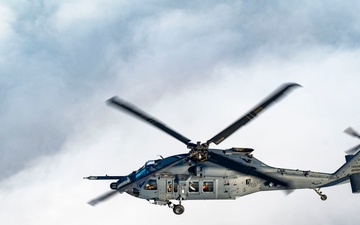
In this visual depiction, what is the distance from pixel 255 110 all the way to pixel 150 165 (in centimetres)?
1173

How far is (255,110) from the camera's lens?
102 ft

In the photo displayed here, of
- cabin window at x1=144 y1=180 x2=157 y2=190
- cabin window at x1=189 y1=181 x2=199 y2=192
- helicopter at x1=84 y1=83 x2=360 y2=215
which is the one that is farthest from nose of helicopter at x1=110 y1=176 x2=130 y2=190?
cabin window at x1=189 y1=181 x2=199 y2=192

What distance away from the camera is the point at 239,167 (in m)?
37.8

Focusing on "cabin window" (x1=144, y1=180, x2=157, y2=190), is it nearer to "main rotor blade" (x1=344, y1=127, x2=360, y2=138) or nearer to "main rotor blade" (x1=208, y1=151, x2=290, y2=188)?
"main rotor blade" (x1=208, y1=151, x2=290, y2=188)

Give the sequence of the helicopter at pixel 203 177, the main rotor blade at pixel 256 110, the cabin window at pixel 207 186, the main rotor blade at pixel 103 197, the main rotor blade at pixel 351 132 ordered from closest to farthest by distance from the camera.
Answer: the main rotor blade at pixel 103 197, the main rotor blade at pixel 256 110, the helicopter at pixel 203 177, the cabin window at pixel 207 186, the main rotor blade at pixel 351 132

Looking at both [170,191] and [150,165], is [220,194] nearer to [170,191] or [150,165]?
[170,191]

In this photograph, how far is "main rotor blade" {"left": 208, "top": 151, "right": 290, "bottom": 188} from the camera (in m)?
36.6

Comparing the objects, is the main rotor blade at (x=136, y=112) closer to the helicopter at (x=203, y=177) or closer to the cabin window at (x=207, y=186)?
the helicopter at (x=203, y=177)

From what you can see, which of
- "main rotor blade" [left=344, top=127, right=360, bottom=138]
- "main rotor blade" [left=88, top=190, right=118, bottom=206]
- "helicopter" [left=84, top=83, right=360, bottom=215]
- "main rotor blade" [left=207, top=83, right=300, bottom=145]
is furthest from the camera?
"main rotor blade" [left=344, top=127, right=360, bottom=138]

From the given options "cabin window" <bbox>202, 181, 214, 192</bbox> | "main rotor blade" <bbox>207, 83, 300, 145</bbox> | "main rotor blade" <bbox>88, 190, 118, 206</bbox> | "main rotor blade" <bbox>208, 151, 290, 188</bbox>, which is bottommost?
"main rotor blade" <bbox>88, 190, 118, 206</bbox>

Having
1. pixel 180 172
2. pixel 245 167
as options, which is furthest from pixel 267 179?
pixel 180 172

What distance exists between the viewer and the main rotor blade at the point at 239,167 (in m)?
36.6

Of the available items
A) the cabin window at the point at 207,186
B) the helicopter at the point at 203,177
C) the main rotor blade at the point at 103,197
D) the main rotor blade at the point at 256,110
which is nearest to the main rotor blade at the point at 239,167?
the helicopter at the point at 203,177

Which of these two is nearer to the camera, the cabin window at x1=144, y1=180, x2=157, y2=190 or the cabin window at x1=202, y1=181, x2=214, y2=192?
the cabin window at x1=144, y1=180, x2=157, y2=190
